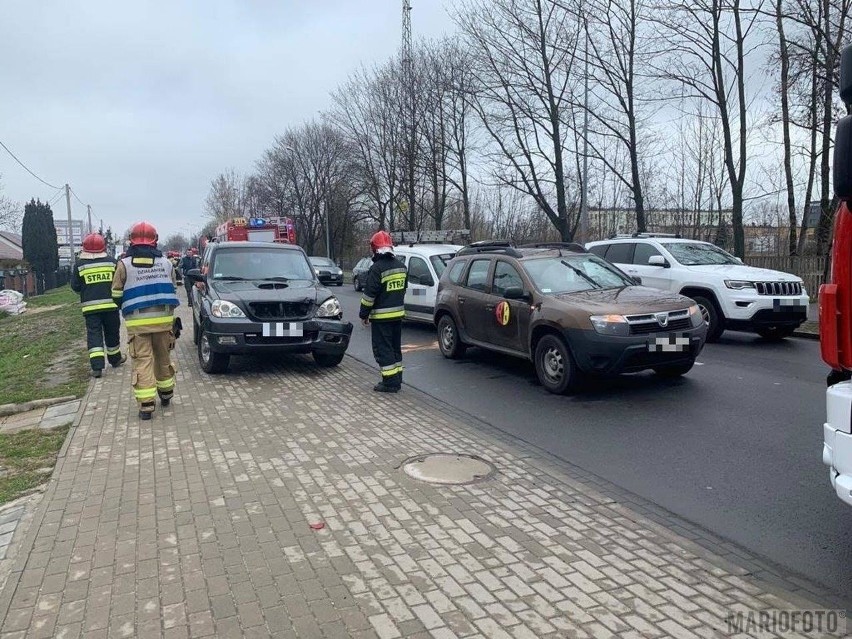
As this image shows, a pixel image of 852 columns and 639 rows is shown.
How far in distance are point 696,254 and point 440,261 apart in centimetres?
492

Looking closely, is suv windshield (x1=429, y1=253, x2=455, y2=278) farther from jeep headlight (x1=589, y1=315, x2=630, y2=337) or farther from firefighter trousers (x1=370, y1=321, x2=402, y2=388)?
jeep headlight (x1=589, y1=315, x2=630, y2=337)

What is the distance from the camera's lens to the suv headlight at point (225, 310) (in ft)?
29.1

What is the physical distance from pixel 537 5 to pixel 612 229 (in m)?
13.1

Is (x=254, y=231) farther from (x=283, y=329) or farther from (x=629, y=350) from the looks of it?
(x=629, y=350)

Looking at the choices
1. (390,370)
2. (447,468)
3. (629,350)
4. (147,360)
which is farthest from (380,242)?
(447,468)

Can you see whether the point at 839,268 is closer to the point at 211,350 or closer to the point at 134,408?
the point at 134,408

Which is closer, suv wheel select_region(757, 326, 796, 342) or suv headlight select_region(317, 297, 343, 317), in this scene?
suv headlight select_region(317, 297, 343, 317)

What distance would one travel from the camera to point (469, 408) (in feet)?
25.1

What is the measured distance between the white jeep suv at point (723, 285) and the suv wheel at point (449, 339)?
4.27m

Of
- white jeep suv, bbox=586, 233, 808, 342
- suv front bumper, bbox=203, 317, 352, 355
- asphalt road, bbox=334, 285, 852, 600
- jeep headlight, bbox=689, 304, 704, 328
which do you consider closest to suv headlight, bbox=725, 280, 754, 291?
white jeep suv, bbox=586, 233, 808, 342

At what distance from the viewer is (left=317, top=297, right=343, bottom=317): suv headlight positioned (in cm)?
930

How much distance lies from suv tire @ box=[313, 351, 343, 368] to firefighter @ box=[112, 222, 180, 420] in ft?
9.68

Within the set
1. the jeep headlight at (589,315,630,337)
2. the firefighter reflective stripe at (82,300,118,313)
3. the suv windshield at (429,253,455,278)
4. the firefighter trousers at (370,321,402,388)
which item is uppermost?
the suv windshield at (429,253,455,278)

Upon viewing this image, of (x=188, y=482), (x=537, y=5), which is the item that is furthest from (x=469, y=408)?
(x=537, y=5)
